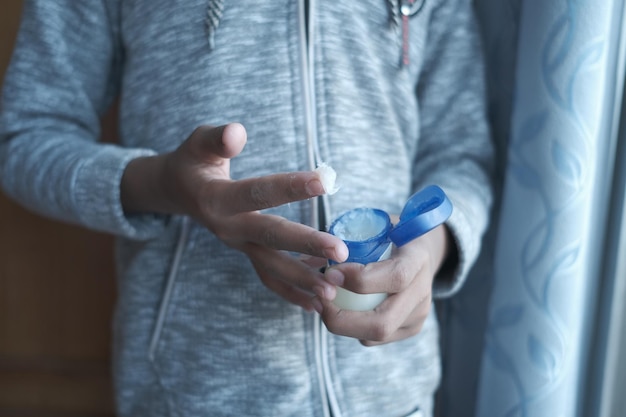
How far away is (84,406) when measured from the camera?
3.55 ft

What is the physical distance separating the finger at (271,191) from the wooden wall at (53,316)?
1.97 feet

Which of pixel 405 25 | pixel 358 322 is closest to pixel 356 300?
pixel 358 322

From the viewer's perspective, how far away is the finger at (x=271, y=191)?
0.46 m

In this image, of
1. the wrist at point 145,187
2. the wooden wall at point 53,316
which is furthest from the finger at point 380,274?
the wooden wall at point 53,316

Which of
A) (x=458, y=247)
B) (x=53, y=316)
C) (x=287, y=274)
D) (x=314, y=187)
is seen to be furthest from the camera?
(x=53, y=316)

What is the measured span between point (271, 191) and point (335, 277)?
0.10 metres

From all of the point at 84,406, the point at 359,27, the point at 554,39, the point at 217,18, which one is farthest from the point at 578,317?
the point at 84,406

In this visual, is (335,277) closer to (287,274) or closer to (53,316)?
(287,274)

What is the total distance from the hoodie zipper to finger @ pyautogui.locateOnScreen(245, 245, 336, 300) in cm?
6

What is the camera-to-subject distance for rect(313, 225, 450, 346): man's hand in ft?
1.67

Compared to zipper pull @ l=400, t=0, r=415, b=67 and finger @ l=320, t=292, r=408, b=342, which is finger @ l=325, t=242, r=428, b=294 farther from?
zipper pull @ l=400, t=0, r=415, b=67

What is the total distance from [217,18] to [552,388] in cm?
59

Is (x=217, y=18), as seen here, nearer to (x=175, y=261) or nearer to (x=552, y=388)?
(x=175, y=261)

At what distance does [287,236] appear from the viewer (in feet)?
1.65
